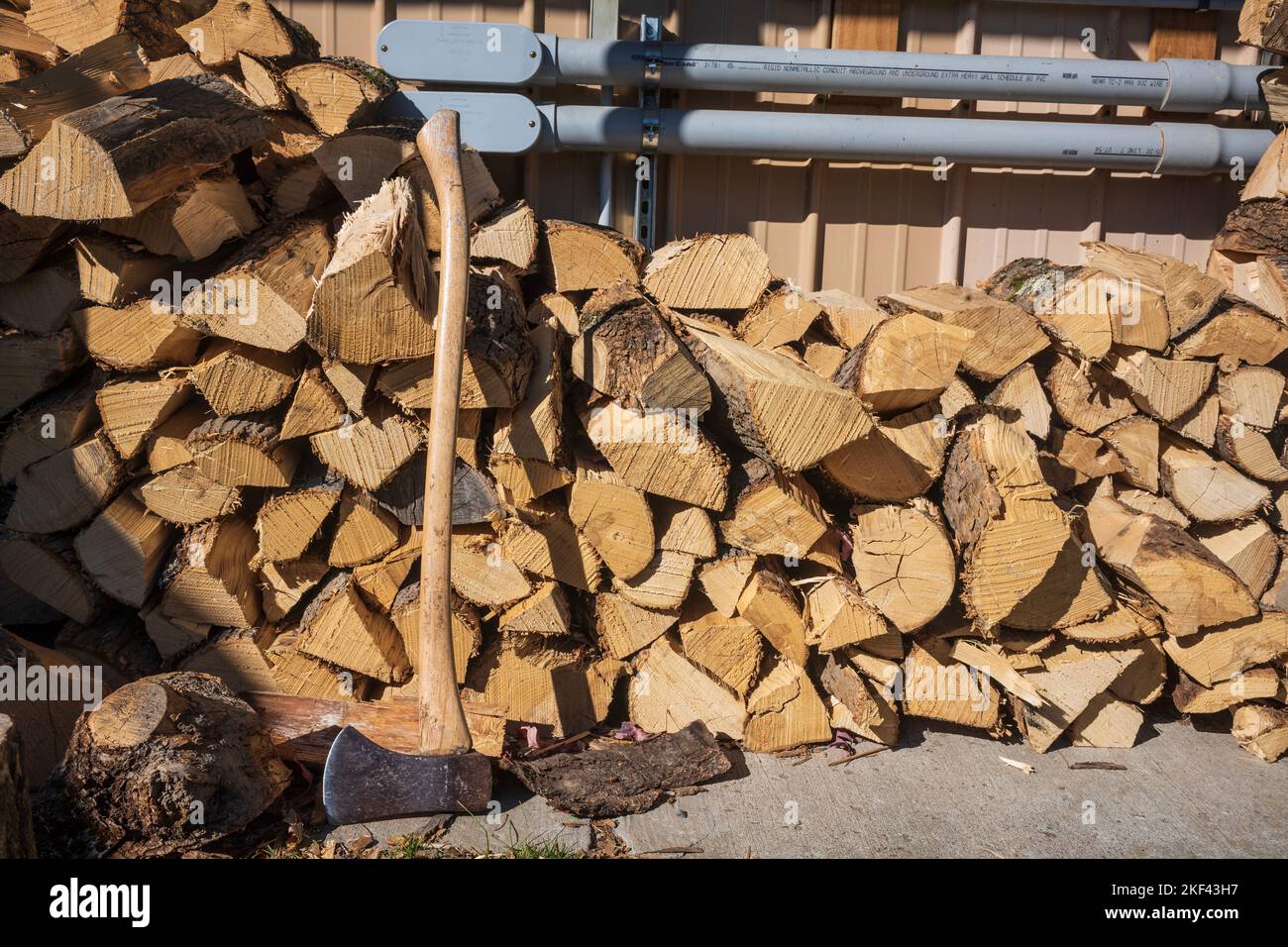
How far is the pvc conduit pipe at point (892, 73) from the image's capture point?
3859 mm

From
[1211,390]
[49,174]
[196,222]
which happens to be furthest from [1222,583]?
[49,174]

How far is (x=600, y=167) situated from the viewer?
4.13 metres

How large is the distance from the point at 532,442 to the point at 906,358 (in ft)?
4.00

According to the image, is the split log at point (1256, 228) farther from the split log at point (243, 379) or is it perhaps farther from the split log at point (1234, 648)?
the split log at point (243, 379)

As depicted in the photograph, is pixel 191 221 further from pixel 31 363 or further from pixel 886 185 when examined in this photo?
pixel 886 185

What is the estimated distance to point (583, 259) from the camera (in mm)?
3445

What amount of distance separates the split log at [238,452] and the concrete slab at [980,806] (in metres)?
1.58

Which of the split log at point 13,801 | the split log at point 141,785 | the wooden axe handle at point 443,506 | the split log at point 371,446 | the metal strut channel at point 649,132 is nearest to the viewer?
the split log at point 13,801

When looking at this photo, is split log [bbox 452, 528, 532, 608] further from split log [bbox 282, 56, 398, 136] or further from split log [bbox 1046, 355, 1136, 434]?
split log [bbox 1046, 355, 1136, 434]

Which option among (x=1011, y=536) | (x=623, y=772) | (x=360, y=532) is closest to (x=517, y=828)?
(x=623, y=772)

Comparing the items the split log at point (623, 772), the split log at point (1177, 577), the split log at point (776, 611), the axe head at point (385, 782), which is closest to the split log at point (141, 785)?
the axe head at point (385, 782)

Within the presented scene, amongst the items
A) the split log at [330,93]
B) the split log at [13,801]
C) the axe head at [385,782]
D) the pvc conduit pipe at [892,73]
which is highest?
the pvc conduit pipe at [892,73]
